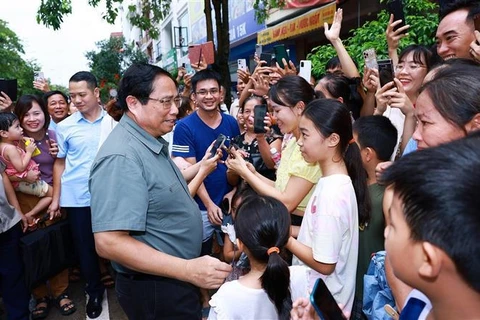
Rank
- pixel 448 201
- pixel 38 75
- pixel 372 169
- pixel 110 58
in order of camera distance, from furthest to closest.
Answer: pixel 110 58 → pixel 38 75 → pixel 372 169 → pixel 448 201

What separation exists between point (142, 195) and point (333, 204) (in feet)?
2.67

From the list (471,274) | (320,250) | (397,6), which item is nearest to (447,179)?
(471,274)

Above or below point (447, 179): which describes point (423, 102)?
above

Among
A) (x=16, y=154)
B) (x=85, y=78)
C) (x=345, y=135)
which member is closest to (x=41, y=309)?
(x=16, y=154)

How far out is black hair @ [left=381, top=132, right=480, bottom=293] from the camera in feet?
2.42

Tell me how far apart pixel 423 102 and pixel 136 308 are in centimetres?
155

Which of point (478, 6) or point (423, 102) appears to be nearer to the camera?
point (423, 102)

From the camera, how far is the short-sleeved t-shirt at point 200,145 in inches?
122

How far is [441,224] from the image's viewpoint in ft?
2.46

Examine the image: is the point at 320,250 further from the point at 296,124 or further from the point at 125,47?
the point at 125,47

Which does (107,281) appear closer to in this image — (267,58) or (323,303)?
(267,58)

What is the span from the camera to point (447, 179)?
2.48 ft

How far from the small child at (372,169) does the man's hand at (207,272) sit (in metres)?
0.85

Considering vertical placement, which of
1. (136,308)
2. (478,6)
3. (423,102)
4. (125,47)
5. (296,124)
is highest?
(125,47)
